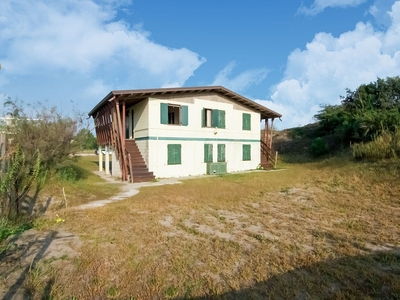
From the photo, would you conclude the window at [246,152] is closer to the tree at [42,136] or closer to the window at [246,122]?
the window at [246,122]

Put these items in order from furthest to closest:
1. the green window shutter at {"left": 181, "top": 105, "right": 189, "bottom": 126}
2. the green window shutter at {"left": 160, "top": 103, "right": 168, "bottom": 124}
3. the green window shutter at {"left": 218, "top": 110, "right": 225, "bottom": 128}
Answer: the green window shutter at {"left": 218, "top": 110, "right": 225, "bottom": 128} → the green window shutter at {"left": 181, "top": 105, "right": 189, "bottom": 126} → the green window shutter at {"left": 160, "top": 103, "right": 168, "bottom": 124}

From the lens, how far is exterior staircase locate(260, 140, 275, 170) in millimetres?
19822

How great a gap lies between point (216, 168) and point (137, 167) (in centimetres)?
503

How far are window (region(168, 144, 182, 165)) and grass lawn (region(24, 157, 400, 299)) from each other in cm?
679

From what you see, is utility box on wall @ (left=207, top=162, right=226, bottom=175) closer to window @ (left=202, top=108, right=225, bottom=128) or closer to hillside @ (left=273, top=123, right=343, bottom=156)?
window @ (left=202, top=108, right=225, bottom=128)

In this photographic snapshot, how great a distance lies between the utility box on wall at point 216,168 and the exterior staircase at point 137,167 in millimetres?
3860

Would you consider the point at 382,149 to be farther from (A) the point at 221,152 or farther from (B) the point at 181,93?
(B) the point at 181,93

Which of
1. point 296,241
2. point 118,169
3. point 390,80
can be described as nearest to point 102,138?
point 118,169

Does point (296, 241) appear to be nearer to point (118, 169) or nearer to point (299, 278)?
point (299, 278)

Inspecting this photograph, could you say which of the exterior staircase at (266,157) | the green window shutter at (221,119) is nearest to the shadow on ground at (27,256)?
the green window shutter at (221,119)

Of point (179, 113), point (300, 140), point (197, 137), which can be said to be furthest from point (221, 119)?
point (300, 140)

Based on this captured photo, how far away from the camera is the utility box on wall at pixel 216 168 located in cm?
1622

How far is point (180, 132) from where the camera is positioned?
50.1ft

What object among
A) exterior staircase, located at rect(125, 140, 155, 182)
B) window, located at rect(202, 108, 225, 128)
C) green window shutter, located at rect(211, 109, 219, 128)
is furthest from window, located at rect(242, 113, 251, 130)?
exterior staircase, located at rect(125, 140, 155, 182)
